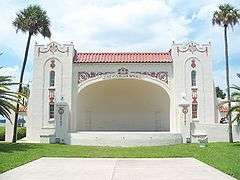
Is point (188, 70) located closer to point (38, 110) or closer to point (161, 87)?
point (161, 87)

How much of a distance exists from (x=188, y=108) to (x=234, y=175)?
2208cm

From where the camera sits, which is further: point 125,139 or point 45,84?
point 45,84

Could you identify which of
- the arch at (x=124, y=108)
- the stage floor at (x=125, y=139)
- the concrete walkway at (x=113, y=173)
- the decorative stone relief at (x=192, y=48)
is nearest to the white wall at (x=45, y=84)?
the arch at (x=124, y=108)

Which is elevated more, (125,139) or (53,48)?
(53,48)

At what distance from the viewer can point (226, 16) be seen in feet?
111

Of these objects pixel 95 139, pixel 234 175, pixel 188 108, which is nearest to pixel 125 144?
pixel 95 139

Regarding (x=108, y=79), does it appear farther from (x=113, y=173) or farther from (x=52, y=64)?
(x=113, y=173)

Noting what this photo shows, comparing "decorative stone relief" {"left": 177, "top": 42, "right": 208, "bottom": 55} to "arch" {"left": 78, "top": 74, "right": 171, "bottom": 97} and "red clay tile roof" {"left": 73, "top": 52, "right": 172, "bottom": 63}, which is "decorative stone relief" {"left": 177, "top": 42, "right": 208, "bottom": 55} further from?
"arch" {"left": 78, "top": 74, "right": 171, "bottom": 97}

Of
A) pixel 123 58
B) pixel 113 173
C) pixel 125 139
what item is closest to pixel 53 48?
pixel 123 58

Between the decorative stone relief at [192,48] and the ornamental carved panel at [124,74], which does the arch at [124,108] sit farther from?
the decorative stone relief at [192,48]

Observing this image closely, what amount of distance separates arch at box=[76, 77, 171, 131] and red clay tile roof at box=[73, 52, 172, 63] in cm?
351

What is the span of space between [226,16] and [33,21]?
17.1 meters

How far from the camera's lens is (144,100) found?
4291 centimetres

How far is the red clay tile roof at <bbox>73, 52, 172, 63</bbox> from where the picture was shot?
37125 millimetres
